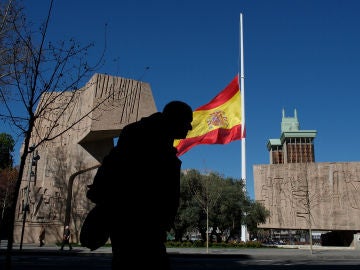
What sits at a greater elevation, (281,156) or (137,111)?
(281,156)

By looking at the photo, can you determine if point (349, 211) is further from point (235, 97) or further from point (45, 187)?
point (45, 187)

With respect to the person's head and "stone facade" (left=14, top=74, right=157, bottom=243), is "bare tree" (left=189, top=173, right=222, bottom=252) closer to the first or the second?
"stone facade" (left=14, top=74, right=157, bottom=243)

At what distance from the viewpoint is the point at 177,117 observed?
241 centimetres

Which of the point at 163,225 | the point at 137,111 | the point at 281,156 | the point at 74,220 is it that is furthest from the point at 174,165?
the point at 281,156

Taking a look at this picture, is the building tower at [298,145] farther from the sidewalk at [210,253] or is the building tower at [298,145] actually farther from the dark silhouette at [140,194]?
the dark silhouette at [140,194]

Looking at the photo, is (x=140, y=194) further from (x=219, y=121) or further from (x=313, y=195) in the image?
(x=313, y=195)

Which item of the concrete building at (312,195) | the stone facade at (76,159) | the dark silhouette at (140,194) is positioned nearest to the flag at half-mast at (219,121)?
the stone facade at (76,159)

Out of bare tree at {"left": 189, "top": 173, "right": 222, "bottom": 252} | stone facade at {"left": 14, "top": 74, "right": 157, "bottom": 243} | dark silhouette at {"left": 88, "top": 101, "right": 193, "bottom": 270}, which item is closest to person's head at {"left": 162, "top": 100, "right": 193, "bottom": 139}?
dark silhouette at {"left": 88, "top": 101, "right": 193, "bottom": 270}

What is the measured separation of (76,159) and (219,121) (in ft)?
42.7

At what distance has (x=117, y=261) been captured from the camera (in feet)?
6.84

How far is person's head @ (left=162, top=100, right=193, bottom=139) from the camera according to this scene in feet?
7.84

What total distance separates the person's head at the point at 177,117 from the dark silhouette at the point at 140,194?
13cm

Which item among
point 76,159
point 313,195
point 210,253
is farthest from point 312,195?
point 76,159

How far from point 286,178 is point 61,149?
22996mm
